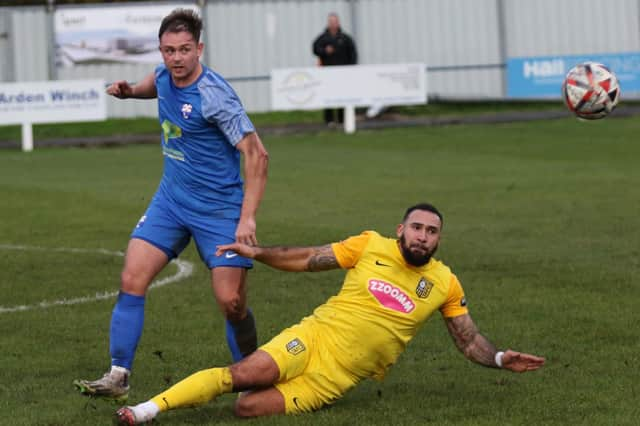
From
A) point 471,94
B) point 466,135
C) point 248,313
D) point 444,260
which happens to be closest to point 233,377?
point 248,313

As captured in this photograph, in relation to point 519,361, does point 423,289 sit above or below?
above

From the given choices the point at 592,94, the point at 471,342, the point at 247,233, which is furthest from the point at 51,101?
the point at 471,342

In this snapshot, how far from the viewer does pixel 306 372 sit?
25.7 ft

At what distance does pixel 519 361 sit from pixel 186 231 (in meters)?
2.17

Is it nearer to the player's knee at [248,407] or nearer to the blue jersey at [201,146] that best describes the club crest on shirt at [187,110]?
the blue jersey at [201,146]

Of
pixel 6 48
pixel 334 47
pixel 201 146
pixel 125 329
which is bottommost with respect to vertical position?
pixel 125 329

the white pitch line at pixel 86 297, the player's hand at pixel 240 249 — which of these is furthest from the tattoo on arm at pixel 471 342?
the white pitch line at pixel 86 297

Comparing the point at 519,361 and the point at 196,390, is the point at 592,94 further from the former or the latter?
the point at 196,390

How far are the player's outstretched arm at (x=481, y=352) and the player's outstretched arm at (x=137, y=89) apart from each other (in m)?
2.31

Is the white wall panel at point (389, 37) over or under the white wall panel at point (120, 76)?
over

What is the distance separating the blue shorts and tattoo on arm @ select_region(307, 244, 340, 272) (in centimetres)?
53

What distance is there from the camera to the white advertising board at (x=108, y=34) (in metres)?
32.4

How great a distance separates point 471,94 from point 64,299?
25452 millimetres

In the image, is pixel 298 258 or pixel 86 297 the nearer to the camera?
pixel 298 258
